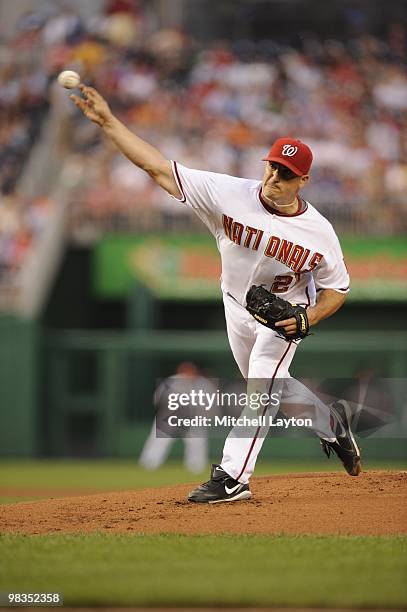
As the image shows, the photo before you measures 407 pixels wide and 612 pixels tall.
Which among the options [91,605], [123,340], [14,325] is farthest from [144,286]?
[91,605]

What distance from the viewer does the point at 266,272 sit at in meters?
6.29

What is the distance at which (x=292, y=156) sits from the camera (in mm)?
6020

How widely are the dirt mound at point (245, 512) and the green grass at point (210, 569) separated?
0.62 feet

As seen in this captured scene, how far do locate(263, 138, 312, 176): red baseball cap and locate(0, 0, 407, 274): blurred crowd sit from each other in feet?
30.4

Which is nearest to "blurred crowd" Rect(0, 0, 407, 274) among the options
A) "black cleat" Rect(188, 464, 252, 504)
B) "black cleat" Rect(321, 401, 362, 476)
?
"black cleat" Rect(321, 401, 362, 476)

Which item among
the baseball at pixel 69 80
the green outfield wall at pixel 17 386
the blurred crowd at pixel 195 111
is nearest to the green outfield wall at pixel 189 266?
the blurred crowd at pixel 195 111

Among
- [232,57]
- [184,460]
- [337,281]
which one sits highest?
[232,57]

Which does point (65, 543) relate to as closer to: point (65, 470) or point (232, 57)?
point (65, 470)

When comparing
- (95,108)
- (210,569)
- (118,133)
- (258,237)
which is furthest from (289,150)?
(210,569)

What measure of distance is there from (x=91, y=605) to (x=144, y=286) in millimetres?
10874

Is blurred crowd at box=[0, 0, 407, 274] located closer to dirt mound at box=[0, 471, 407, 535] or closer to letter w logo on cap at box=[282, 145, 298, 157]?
dirt mound at box=[0, 471, 407, 535]

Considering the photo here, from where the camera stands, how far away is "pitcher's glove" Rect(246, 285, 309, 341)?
6004 mm

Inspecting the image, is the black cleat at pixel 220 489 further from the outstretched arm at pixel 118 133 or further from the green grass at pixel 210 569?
the outstretched arm at pixel 118 133

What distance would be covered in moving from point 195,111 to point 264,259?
437 inches
